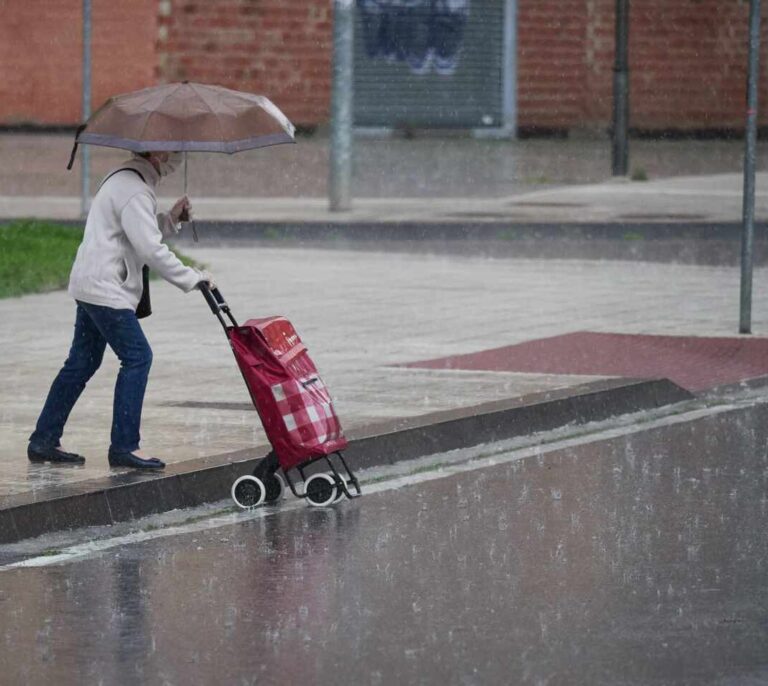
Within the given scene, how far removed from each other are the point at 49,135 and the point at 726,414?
30.4 m

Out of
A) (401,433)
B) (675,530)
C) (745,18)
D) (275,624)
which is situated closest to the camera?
(275,624)

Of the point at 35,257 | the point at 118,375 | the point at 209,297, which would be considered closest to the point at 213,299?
the point at 209,297

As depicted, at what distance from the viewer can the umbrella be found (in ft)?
27.5

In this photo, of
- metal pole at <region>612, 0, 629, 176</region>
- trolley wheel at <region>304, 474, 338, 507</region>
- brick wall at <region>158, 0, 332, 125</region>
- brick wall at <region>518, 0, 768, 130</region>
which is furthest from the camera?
brick wall at <region>518, 0, 768, 130</region>

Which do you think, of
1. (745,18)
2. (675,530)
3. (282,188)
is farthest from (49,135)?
(675,530)

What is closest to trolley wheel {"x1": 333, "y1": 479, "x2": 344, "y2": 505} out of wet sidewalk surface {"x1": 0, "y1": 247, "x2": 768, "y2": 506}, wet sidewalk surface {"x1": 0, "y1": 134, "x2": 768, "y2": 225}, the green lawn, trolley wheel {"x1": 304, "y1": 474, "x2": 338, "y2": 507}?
trolley wheel {"x1": 304, "y1": 474, "x2": 338, "y2": 507}

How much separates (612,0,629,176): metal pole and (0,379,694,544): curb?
22.3 m

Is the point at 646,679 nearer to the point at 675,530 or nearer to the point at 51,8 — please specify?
the point at 675,530

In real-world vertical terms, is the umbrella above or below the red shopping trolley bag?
above

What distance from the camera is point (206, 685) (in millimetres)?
5664

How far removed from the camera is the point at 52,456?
876 cm

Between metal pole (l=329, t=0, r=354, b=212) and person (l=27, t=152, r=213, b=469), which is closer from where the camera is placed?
person (l=27, t=152, r=213, b=469)

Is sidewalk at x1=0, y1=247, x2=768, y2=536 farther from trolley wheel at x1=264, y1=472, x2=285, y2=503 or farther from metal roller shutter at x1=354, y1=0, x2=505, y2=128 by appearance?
metal roller shutter at x1=354, y1=0, x2=505, y2=128

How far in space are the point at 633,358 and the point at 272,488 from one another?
14.0ft
